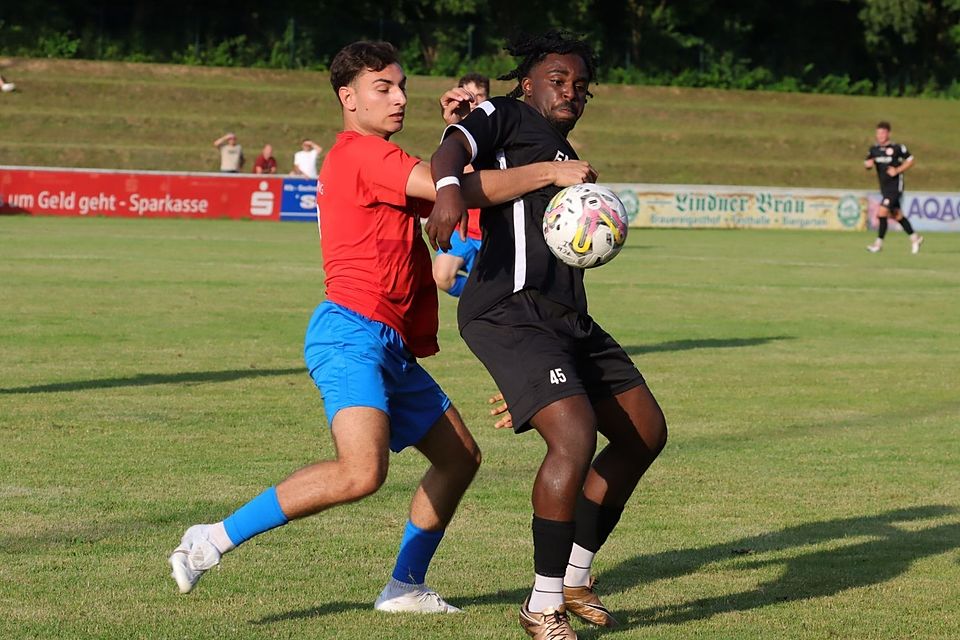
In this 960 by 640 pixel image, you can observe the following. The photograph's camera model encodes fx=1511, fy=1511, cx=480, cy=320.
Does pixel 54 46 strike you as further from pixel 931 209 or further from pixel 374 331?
pixel 374 331

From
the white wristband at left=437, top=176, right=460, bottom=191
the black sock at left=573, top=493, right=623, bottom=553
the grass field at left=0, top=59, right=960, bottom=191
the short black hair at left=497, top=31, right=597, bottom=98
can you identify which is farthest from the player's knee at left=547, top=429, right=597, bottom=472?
the grass field at left=0, top=59, right=960, bottom=191

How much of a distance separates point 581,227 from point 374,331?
0.79m

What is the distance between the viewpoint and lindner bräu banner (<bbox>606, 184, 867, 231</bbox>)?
1409 inches

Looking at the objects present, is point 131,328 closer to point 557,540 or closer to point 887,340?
point 887,340

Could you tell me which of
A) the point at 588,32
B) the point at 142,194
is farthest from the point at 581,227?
the point at 588,32

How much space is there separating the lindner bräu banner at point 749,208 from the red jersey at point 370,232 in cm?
3073

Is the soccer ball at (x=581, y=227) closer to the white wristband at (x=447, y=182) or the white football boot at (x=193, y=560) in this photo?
the white wristband at (x=447, y=182)

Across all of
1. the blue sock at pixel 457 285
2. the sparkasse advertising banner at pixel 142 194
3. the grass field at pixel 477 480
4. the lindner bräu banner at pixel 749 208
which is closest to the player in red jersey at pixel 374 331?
the grass field at pixel 477 480

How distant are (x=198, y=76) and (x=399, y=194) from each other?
161 ft

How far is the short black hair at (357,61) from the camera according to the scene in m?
5.21

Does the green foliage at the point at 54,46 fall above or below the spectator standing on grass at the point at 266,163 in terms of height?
above

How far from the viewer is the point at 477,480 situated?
792 cm

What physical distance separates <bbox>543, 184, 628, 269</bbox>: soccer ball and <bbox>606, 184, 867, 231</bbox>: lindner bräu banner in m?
30.7

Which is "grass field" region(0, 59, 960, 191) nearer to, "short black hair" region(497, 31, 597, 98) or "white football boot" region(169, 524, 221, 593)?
"short black hair" region(497, 31, 597, 98)
